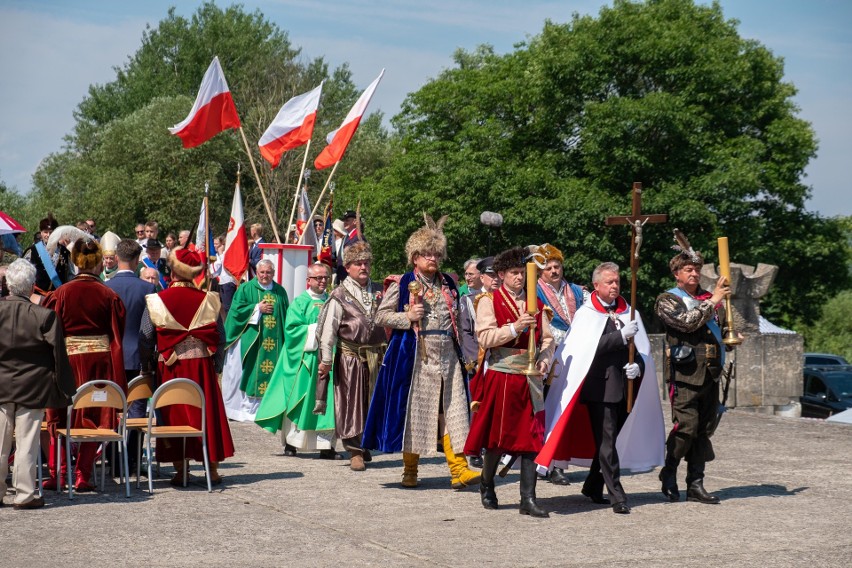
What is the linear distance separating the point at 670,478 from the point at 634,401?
2.14 ft

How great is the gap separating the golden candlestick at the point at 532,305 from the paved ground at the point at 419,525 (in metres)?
1.01

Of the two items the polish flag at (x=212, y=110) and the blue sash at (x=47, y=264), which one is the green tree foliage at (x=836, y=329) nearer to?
the polish flag at (x=212, y=110)

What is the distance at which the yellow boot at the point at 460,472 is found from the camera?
31.4 feet

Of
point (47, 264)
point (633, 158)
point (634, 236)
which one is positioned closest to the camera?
point (634, 236)

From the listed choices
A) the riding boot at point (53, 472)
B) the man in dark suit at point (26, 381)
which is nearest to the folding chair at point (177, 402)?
the riding boot at point (53, 472)

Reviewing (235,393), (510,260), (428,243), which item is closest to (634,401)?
(510,260)

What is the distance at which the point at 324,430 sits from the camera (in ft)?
38.0

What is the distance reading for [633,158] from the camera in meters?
37.4

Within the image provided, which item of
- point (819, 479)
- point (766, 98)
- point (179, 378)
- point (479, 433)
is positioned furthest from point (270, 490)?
point (766, 98)

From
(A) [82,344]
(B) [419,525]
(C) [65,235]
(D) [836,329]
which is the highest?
(D) [836,329]

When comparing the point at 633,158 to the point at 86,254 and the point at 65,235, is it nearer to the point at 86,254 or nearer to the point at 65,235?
the point at 65,235

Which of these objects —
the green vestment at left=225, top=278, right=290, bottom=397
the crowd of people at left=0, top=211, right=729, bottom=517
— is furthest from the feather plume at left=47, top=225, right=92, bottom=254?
the green vestment at left=225, top=278, right=290, bottom=397

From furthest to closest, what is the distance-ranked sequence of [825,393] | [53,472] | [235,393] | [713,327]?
[825,393]
[235,393]
[53,472]
[713,327]

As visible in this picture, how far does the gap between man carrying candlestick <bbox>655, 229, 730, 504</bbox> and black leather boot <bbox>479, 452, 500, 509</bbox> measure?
4.29 ft
